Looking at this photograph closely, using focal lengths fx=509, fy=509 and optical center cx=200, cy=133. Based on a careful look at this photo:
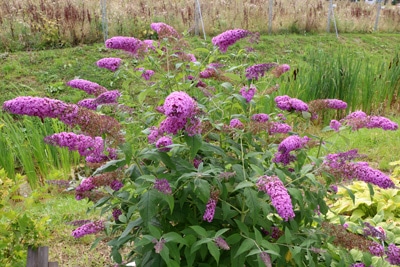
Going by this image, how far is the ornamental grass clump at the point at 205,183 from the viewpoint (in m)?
1.86

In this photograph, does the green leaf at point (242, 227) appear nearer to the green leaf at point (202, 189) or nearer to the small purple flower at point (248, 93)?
the green leaf at point (202, 189)

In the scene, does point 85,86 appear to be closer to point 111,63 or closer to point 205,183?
point 111,63

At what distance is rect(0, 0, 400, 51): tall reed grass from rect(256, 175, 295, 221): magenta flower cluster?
904 centimetres

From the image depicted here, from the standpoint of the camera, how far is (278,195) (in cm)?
167

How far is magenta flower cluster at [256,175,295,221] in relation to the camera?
1609 mm

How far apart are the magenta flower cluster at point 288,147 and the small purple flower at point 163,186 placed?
1.76ft

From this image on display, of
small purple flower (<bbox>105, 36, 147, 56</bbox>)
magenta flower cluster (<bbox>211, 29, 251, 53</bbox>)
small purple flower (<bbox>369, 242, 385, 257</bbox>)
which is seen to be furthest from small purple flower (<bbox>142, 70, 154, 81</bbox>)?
small purple flower (<bbox>369, 242, 385, 257</bbox>)

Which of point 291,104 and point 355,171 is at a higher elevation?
point 291,104

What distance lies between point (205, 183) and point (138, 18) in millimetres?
10512

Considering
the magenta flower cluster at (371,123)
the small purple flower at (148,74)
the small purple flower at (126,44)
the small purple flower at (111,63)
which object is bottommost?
the magenta flower cluster at (371,123)

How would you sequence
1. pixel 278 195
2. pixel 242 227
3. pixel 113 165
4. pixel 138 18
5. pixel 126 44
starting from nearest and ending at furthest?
pixel 278 195 < pixel 242 227 < pixel 113 165 < pixel 126 44 < pixel 138 18

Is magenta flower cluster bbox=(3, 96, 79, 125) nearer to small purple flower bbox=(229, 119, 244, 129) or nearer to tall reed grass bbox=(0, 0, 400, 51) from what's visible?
small purple flower bbox=(229, 119, 244, 129)

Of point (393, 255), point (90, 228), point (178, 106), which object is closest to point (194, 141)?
point (178, 106)

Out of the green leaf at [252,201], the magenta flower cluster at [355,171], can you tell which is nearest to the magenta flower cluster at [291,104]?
the magenta flower cluster at [355,171]
